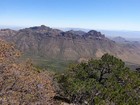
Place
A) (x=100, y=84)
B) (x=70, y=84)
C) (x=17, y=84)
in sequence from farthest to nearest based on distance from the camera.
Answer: (x=100, y=84) → (x=70, y=84) → (x=17, y=84)

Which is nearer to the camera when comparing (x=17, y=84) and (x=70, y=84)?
(x=17, y=84)

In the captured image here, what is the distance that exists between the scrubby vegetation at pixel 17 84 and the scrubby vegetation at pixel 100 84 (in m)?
30.2

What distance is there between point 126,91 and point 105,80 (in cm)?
1211

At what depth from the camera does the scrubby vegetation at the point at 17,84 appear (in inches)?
1123

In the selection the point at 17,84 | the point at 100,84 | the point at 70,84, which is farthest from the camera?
the point at 100,84

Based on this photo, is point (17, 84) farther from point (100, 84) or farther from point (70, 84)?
point (100, 84)

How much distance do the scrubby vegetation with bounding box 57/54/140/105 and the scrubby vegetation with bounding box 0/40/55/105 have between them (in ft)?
99.0

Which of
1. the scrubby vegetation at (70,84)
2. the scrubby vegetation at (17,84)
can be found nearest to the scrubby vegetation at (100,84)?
the scrubby vegetation at (70,84)

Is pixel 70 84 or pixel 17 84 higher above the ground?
pixel 17 84

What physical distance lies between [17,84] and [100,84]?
4418cm

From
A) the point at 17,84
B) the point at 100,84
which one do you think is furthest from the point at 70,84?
the point at 17,84

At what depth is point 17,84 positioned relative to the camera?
2958 cm

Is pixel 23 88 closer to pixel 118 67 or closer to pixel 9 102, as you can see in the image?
pixel 9 102

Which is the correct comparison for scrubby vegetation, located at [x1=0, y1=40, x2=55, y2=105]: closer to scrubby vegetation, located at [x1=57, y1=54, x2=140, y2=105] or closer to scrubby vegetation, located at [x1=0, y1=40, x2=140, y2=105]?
scrubby vegetation, located at [x1=0, y1=40, x2=140, y2=105]
